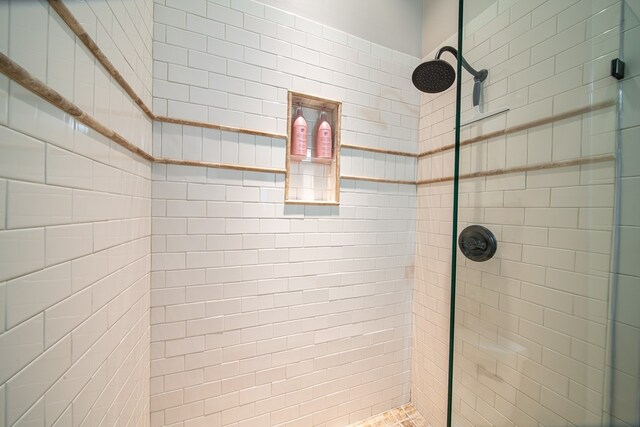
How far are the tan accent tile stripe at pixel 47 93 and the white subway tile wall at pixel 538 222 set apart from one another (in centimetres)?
117

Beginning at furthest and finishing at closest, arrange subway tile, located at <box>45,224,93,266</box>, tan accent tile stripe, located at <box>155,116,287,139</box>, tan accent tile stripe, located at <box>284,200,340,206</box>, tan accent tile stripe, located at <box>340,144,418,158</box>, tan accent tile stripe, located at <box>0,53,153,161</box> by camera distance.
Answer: tan accent tile stripe, located at <box>340,144,418,158</box> → tan accent tile stripe, located at <box>284,200,340,206</box> → tan accent tile stripe, located at <box>155,116,287,139</box> → subway tile, located at <box>45,224,93,266</box> → tan accent tile stripe, located at <box>0,53,153,161</box>

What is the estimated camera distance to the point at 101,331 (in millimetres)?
662

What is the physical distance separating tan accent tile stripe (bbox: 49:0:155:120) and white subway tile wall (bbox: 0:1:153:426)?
0.02 m

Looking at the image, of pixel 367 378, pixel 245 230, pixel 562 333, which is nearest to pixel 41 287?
pixel 245 230

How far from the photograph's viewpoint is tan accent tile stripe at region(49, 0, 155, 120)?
47 centimetres

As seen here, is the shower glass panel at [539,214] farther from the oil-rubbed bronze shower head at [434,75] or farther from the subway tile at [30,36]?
the subway tile at [30,36]

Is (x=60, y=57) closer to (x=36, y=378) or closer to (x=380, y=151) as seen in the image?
(x=36, y=378)

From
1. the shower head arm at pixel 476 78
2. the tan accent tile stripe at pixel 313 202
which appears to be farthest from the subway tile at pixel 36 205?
the shower head arm at pixel 476 78

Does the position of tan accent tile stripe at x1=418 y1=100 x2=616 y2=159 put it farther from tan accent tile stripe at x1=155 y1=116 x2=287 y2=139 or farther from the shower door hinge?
tan accent tile stripe at x1=155 y1=116 x2=287 y2=139

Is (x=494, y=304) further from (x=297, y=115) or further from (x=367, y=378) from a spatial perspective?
(x=297, y=115)

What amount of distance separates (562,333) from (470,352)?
32 centimetres

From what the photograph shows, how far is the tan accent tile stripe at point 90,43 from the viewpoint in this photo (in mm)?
467

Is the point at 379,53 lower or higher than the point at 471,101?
higher

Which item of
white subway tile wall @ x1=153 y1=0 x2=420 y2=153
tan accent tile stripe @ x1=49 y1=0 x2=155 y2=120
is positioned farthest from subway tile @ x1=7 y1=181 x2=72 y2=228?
white subway tile wall @ x1=153 y1=0 x2=420 y2=153
